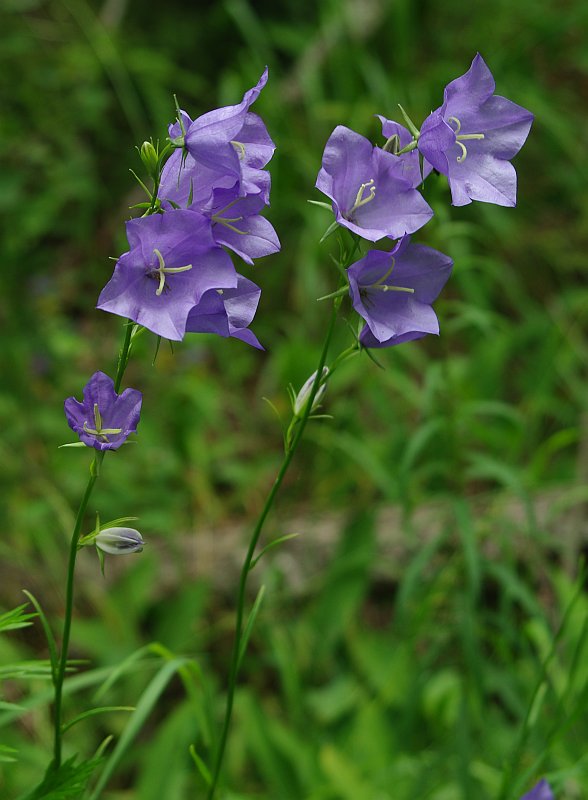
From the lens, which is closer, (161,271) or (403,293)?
(161,271)

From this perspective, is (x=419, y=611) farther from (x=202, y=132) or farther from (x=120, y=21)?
(x=120, y=21)

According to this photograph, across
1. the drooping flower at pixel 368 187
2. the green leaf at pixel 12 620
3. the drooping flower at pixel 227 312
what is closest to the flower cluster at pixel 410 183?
the drooping flower at pixel 368 187

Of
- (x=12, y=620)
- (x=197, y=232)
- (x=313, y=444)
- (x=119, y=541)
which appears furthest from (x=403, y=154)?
(x=313, y=444)

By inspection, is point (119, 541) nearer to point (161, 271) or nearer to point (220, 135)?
point (161, 271)

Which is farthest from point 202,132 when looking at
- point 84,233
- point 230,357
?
point 84,233

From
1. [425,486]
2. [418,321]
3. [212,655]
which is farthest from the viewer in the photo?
[425,486]

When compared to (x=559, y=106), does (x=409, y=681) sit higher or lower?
lower
